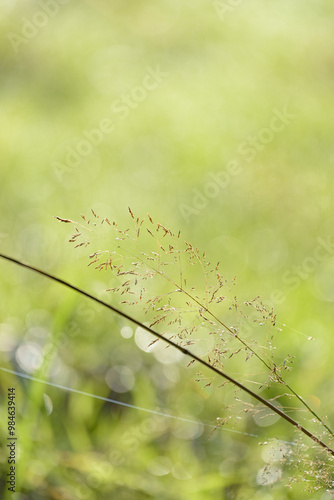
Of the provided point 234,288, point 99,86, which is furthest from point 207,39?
point 234,288

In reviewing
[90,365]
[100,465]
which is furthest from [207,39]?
[100,465]

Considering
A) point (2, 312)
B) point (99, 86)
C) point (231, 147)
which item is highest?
point (231, 147)

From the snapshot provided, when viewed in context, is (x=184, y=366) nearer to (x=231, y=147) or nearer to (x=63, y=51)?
(x=231, y=147)

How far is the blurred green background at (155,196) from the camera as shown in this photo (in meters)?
0.59

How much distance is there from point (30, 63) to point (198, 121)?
1.58 feet

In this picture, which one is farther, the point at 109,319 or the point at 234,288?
the point at 234,288

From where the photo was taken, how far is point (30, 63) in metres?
1.59

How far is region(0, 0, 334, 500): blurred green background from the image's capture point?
592 mm

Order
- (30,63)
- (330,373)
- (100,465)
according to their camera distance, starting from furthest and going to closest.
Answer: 1. (30,63)
2. (330,373)
3. (100,465)

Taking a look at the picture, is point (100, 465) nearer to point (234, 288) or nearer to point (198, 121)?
point (234, 288)

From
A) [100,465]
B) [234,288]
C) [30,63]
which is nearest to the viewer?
[100,465]

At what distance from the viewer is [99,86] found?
152 centimetres

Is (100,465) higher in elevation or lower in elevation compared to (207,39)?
lower

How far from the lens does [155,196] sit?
1.23m
